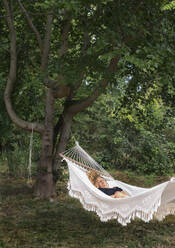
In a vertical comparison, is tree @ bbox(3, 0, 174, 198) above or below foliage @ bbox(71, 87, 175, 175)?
above

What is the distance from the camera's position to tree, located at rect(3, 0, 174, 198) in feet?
12.0

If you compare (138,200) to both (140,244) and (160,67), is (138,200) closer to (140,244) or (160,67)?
(140,244)

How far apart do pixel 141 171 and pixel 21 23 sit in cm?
497

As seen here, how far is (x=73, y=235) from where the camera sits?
344 centimetres

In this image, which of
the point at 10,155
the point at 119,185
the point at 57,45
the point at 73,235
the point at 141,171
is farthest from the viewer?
the point at 141,171

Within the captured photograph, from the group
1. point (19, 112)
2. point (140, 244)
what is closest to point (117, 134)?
point (19, 112)

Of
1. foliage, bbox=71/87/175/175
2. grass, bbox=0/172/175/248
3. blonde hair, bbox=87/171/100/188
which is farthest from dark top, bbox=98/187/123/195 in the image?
foliage, bbox=71/87/175/175

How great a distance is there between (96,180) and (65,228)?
0.87m

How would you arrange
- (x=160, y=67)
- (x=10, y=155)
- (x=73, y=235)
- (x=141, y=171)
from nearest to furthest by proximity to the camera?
(x=73, y=235) < (x=160, y=67) < (x=10, y=155) < (x=141, y=171)

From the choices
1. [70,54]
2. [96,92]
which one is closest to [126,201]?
[96,92]

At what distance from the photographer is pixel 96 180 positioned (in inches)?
169

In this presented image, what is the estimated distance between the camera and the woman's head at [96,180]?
4270 mm

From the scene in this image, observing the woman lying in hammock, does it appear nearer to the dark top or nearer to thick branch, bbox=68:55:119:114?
the dark top

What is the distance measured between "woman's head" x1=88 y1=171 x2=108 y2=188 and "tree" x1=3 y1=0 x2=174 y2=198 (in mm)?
917
